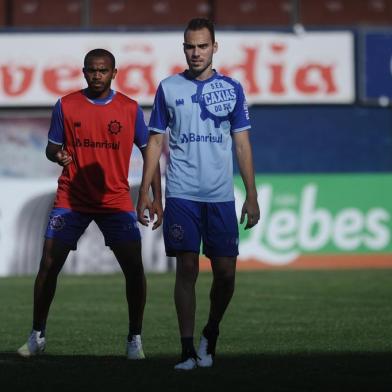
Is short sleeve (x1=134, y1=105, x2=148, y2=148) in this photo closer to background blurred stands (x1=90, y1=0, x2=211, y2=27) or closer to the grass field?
the grass field

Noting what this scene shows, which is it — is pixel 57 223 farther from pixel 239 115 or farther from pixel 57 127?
pixel 239 115

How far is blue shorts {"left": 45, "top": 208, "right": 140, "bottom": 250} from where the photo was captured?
970cm

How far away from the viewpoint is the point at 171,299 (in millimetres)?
16312

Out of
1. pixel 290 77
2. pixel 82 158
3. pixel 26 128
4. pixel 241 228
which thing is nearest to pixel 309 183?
pixel 241 228

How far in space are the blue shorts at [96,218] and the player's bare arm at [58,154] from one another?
39cm

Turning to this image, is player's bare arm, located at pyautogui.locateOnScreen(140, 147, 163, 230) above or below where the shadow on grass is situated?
above

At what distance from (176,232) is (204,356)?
0.83m

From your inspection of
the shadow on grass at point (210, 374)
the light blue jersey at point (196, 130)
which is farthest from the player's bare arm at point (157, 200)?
the shadow on grass at point (210, 374)

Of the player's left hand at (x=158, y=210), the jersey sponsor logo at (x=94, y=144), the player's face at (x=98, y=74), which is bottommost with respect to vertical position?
the player's left hand at (x=158, y=210)

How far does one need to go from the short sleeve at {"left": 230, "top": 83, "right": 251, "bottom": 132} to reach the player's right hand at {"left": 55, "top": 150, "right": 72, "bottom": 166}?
1217mm

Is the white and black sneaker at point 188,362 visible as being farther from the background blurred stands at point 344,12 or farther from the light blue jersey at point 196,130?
the background blurred stands at point 344,12

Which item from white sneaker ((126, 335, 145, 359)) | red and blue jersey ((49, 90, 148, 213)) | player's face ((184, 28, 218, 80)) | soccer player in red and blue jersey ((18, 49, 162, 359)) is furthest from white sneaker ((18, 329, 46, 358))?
player's face ((184, 28, 218, 80))

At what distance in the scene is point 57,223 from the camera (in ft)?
31.8

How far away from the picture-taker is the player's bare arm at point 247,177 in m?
8.87
